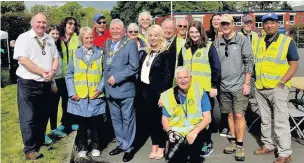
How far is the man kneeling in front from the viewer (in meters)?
4.30

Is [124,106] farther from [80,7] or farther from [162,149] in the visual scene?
[80,7]

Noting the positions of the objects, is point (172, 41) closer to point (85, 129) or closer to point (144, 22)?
point (144, 22)

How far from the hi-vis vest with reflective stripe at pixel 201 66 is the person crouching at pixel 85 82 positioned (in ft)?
4.31

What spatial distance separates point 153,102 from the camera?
5098 mm

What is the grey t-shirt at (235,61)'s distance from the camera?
5.12 meters

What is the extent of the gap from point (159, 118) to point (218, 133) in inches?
74.5

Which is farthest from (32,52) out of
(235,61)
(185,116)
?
(235,61)

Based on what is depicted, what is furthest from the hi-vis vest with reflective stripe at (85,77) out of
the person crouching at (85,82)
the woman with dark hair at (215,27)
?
the woman with dark hair at (215,27)

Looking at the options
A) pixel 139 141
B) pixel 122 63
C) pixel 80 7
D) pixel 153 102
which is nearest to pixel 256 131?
pixel 139 141

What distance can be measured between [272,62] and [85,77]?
2594mm

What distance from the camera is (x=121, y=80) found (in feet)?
16.7

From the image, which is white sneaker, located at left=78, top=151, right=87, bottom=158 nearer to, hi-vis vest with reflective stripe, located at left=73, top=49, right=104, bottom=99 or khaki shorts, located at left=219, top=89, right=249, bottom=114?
hi-vis vest with reflective stripe, located at left=73, top=49, right=104, bottom=99

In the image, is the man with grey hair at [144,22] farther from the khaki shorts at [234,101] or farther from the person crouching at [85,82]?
the khaki shorts at [234,101]

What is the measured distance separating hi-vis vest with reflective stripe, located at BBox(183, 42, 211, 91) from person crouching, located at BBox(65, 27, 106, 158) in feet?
4.31
